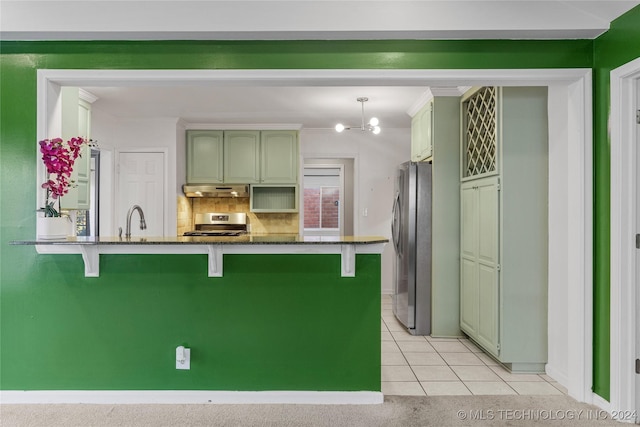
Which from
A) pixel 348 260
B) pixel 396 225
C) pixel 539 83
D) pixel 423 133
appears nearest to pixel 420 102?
pixel 423 133

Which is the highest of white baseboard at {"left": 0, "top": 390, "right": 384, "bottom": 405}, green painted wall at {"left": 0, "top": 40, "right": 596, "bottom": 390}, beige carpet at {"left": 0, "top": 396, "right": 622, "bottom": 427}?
green painted wall at {"left": 0, "top": 40, "right": 596, "bottom": 390}

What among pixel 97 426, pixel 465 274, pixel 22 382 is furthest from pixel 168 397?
pixel 465 274

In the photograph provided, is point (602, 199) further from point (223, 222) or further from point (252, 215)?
point (223, 222)

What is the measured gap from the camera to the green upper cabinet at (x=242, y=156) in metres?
5.56

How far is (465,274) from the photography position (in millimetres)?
3906

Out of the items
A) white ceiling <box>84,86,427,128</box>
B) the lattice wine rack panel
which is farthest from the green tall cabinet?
white ceiling <box>84,86,427,128</box>

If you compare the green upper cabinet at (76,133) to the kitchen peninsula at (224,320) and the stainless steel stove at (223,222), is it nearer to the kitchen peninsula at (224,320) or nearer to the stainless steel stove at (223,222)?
the kitchen peninsula at (224,320)

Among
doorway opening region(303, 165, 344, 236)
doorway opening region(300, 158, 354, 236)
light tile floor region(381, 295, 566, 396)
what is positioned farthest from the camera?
doorway opening region(303, 165, 344, 236)

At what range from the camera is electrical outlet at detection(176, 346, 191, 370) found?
261 cm

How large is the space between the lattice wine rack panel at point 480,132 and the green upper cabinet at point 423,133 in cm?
34

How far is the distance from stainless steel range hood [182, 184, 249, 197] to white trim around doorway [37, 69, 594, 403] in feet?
9.24

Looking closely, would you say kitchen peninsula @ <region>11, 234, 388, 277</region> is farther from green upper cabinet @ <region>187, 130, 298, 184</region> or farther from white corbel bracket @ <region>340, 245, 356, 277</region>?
green upper cabinet @ <region>187, 130, 298, 184</region>

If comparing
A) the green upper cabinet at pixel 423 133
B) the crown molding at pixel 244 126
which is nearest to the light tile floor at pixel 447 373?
the green upper cabinet at pixel 423 133

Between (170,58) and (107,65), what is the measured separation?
40cm
